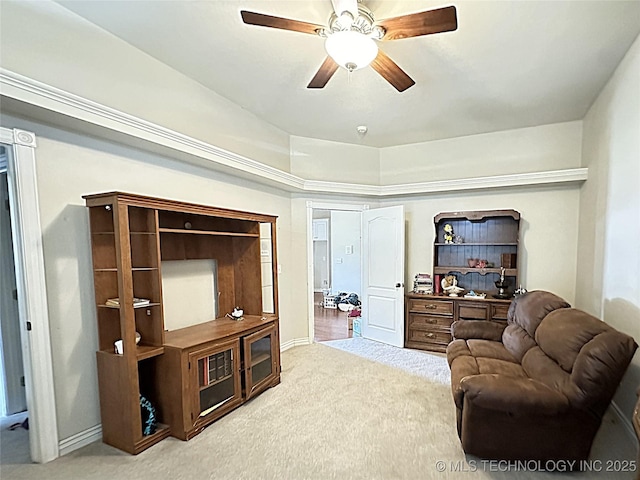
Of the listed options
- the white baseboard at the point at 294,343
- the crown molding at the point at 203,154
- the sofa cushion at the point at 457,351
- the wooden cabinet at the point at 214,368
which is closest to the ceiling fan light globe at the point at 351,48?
the crown molding at the point at 203,154

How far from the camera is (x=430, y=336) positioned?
445 cm

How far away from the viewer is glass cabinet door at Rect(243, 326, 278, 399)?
2.97m

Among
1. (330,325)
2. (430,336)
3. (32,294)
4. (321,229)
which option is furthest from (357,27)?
(321,229)

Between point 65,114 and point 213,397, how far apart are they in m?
2.34

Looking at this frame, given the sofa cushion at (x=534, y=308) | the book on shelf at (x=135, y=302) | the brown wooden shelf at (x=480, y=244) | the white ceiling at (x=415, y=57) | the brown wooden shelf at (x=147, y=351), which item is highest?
the white ceiling at (x=415, y=57)

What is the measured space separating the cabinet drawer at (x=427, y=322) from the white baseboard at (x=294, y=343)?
1523mm

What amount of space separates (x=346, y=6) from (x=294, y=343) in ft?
13.3

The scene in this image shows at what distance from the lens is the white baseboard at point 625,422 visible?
2.38 meters

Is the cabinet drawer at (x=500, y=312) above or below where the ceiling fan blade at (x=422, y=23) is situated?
below

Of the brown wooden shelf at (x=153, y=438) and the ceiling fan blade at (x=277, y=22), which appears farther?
the brown wooden shelf at (x=153, y=438)

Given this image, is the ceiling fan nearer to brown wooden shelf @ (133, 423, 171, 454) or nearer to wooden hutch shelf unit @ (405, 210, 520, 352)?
brown wooden shelf @ (133, 423, 171, 454)

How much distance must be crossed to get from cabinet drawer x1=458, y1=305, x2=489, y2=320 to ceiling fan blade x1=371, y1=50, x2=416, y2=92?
3010 mm

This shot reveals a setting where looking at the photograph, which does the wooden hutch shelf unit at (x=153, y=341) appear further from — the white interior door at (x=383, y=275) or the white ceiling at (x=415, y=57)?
the white interior door at (x=383, y=275)

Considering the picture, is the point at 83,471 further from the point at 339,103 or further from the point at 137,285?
the point at 339,103
